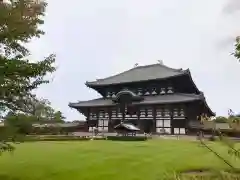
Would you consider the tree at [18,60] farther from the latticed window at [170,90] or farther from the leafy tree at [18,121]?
the latticed window at [170,90]

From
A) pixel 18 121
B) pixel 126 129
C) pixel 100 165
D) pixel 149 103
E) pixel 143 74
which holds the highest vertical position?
pixel 143 74

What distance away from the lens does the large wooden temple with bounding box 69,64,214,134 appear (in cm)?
4506

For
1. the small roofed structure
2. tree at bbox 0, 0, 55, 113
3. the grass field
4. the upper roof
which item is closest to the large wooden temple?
the upper roof

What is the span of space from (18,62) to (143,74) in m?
43.1

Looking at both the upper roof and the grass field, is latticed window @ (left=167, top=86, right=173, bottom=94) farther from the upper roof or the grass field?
the grass field

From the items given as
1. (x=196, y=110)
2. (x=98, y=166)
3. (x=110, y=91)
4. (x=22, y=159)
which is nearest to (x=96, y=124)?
(x=110, y=91)

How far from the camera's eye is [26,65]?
538 inches

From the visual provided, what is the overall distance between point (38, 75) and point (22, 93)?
3.60 ft

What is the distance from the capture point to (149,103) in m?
46.6

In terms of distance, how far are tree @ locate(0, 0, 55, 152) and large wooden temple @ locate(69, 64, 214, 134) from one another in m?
32.1

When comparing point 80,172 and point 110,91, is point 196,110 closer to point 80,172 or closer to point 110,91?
point 110,91

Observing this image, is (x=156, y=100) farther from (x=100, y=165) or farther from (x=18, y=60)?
(x=18, y=60)

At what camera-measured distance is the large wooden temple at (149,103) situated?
148ft

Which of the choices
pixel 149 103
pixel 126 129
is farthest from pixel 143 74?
pixel 126 129
